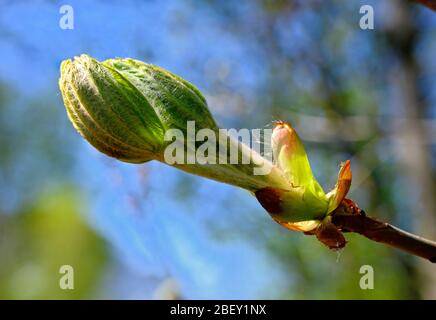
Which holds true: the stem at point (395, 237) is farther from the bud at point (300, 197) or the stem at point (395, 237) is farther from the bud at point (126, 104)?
the bud at point (126, 104)

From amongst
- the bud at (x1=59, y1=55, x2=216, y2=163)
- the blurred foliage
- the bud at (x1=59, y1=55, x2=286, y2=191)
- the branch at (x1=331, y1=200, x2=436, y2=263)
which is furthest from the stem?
the blurred foliage

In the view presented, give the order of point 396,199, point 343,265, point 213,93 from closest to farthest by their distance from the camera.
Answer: point 213,93 < point 343,265 < point 396,199

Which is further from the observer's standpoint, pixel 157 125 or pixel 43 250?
pixel 43 250

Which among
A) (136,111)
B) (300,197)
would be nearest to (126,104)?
(136,111)

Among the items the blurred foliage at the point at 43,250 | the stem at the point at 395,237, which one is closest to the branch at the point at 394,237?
the stem at the point at 395,237

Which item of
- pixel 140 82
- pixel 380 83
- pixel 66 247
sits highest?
pixel 380 83

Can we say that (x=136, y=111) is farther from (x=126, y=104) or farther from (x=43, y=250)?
(x=43, y=250)

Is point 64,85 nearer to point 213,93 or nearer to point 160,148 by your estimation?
point 160,148
